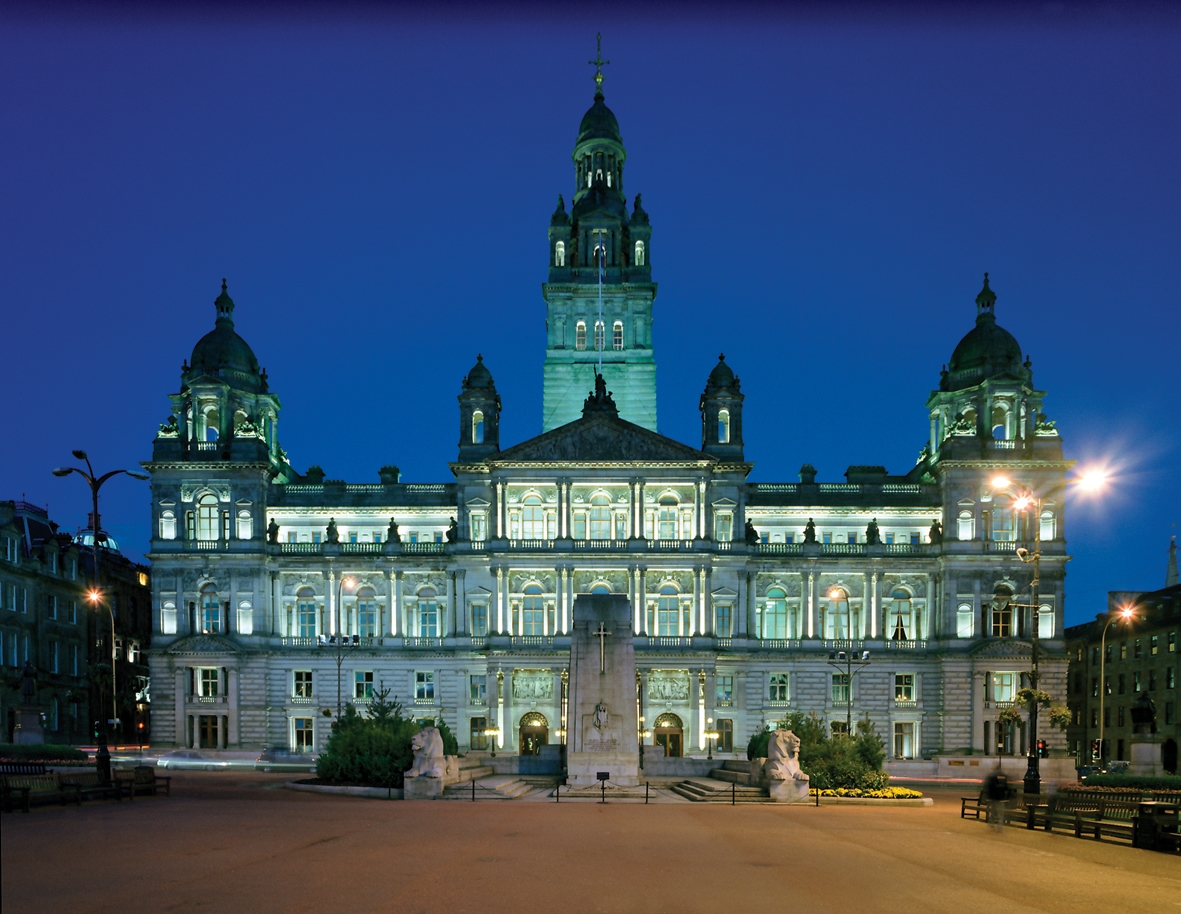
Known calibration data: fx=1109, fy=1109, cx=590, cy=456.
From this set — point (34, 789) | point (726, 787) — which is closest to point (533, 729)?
point (726, 787)

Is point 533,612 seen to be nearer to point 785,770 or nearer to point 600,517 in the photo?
point 600,517

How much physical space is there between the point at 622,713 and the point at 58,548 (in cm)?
5867

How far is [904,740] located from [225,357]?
5826 centimetres

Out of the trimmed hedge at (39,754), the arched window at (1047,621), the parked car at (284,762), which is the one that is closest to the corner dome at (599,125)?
the arched window at (1047,621)

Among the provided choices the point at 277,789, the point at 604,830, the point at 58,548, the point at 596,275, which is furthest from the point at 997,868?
the point at 58,548

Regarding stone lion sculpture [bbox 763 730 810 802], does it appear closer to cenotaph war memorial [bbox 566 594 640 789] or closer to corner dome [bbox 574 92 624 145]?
cenotaph war memorial [bbox 566 594 640 789]

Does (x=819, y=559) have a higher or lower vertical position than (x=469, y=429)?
lower

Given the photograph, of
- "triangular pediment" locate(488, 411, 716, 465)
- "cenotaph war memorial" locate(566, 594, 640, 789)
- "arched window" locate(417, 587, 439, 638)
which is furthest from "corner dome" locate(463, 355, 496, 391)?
"cenotaph war memorial" locate(566, 594, 640, 789)

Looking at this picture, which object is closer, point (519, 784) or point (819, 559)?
point (519, 784)

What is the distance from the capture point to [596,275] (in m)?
95.5

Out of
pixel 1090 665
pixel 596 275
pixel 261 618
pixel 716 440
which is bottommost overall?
pixel 1090 665

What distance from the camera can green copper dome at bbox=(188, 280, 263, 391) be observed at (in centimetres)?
8438

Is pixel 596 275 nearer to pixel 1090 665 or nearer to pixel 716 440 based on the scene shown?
pixel 716 440

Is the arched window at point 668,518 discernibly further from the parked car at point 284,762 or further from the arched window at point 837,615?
the parked car at point 284,762
